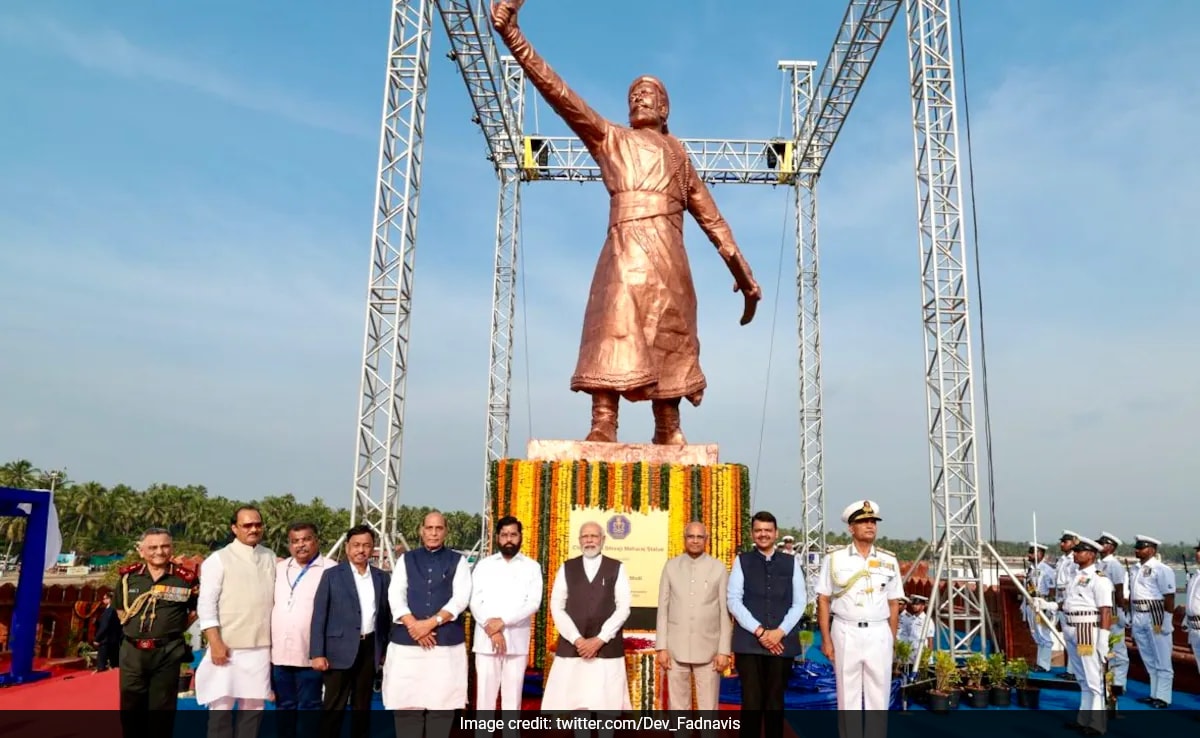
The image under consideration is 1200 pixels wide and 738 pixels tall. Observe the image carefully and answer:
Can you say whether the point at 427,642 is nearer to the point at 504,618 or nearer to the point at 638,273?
the point at 504,618

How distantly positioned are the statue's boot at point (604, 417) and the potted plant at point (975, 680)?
132 inches

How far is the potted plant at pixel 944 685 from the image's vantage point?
5848 mm

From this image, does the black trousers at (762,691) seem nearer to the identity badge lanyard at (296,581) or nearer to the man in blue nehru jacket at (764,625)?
the man in blue nehru jacket at (764,625)

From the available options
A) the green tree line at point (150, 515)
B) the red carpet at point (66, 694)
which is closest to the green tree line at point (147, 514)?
the green tree line at point (150, 515)

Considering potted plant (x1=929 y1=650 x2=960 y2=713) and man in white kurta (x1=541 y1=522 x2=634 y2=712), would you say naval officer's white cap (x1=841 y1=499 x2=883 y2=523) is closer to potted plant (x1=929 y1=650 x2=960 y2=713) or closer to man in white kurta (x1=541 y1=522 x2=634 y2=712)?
man in white kurta (x1=541 y1=522 x2=634 y2=712)

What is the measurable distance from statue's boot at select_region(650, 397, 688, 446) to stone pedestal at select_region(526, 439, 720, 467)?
0.28m

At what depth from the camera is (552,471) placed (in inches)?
197

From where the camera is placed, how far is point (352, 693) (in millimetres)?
3619

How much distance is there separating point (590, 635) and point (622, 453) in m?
1.65

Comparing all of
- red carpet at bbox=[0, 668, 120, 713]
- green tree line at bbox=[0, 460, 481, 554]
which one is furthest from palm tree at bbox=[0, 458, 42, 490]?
red carpet at bbox=[0, 668, 120, 713]

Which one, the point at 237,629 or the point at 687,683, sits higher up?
the point at 237,629

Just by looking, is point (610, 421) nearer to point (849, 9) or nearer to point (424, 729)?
point (424, 729)

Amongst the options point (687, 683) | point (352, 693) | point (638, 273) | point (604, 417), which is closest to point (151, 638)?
point (352, 693)

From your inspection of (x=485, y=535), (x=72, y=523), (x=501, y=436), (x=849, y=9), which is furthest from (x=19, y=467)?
(x=849, y=9)
